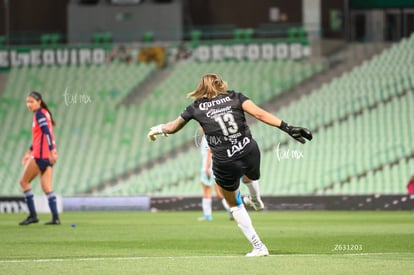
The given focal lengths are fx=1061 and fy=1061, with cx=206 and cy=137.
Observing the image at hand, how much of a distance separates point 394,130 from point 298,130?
21.1 metres

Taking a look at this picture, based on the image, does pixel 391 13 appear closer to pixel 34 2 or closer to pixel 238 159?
pixel 34 2

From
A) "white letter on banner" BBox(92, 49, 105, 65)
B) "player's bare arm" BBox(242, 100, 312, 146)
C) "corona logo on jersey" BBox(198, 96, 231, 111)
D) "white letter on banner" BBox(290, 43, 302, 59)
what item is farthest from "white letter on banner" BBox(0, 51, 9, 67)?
"player's bare arm" BBox(242, 100, 312, 146)

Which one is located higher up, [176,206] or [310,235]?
[310,235]

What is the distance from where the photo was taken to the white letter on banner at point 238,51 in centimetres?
3794

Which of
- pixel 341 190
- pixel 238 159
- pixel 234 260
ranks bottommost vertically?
pixel 341 190

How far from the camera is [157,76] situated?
3856cm

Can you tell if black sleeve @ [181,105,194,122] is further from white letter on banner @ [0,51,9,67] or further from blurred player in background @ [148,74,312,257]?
white letter on banner @ [0,51,9,67]

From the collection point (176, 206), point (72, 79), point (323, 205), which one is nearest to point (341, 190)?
point (323, 205)

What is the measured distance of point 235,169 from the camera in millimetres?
13117

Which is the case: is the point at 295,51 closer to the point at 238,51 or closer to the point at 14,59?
the point at 238,51

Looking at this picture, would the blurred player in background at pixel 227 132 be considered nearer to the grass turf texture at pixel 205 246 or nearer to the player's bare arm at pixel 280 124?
the player's bare arm at pixel 280 124

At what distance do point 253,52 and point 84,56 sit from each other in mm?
6171

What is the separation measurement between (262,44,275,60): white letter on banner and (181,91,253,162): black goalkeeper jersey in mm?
24745

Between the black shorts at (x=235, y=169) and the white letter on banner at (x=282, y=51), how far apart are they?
24.6 metres
